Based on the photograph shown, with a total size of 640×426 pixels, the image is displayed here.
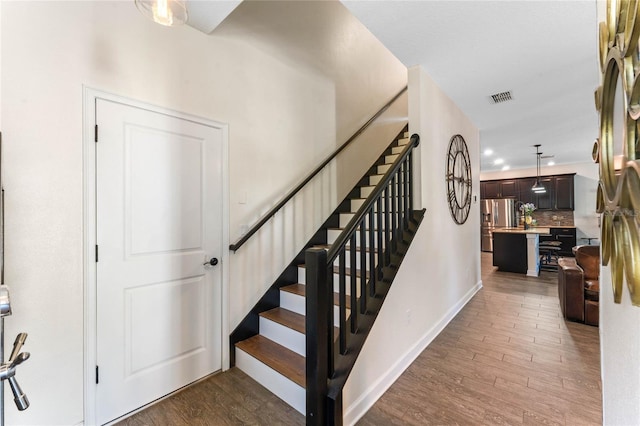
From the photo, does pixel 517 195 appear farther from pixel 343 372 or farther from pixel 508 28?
pixel 343 372

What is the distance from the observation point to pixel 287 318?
2.43 metres

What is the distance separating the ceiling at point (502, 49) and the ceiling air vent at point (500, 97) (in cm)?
6

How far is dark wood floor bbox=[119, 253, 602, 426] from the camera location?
5.91 feet

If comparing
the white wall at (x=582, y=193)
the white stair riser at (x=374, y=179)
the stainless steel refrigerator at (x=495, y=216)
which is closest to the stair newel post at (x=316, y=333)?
the white stair riser at (x=374, y=179)

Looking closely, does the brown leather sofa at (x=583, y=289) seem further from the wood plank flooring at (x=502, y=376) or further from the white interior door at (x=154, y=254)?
the white interior door at (x=154, y=254)

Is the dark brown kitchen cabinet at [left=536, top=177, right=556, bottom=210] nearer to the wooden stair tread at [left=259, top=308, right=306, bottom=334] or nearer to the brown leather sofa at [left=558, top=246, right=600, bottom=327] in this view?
the brown leather sofa at [left=558, top=246, right=600, bottom=327]

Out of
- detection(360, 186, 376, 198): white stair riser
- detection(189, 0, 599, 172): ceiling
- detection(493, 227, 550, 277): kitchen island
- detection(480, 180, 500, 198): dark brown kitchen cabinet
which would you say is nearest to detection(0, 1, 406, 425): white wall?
detection(189, 0, 599, 172): ceiling

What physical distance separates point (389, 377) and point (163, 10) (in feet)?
8.65

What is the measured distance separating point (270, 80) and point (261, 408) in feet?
8.93

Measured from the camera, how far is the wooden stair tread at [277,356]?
76.9 inches

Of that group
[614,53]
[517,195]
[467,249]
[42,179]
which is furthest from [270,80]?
[517,195]

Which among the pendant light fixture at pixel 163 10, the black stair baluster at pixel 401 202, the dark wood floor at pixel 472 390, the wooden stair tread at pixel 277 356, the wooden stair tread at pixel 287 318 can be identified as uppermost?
the pendant light fixture at pixel 163 10

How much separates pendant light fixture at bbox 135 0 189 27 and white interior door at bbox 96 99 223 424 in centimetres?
77

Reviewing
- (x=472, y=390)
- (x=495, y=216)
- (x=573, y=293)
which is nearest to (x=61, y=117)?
(x=472, y=390)
